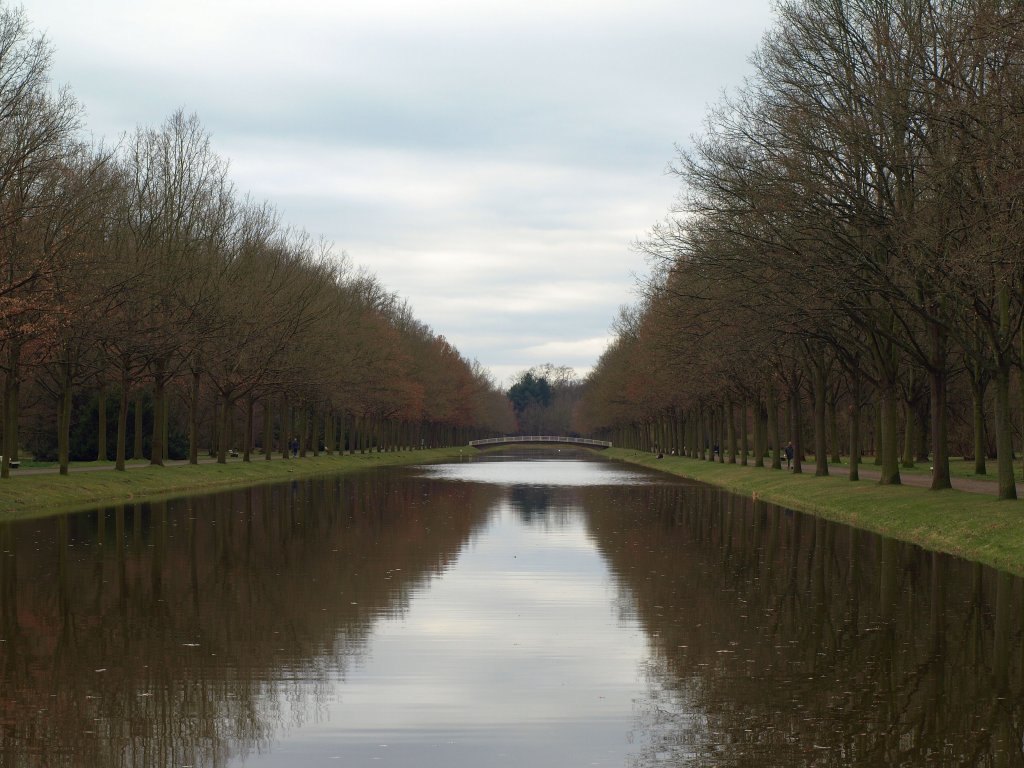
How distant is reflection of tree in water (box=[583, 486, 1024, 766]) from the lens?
10.1 m

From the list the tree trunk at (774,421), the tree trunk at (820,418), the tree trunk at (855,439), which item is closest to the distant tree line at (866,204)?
the tree trunk at (855,439)

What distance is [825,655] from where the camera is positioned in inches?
554

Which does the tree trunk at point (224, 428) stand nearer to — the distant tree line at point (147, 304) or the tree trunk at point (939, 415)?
the distant tree line at point (147, 304)

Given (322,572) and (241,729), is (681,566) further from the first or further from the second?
(241,729)

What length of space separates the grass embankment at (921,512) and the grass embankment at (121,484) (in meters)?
23.3

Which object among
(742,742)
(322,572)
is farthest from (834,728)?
(322,572)

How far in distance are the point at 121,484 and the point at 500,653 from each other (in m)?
35.8

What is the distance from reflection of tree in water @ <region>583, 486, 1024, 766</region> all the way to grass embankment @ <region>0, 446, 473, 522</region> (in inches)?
797

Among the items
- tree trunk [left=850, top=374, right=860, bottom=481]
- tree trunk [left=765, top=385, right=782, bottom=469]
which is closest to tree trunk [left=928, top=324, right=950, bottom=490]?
tree trunk [left=850, top=374, right=860, bottom=481]

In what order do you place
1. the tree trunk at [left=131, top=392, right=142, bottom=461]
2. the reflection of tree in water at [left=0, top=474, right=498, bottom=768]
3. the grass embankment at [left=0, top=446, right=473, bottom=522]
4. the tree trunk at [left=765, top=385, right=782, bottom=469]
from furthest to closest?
the tree trunk at [left=131, top=392, right=142, bottom=461]
the tree trunk at [left=765, top=385, right=782, bottom=469]
the grass embankment at [left=0, top=446, right=473, bottom=522]
the reflection of tree in water at [left=0, top=474, right=498, bottom=768]

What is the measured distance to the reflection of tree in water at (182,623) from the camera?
10352 millimetres

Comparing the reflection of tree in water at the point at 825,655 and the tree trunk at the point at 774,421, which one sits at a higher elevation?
the tree trunk at the point at 774,421

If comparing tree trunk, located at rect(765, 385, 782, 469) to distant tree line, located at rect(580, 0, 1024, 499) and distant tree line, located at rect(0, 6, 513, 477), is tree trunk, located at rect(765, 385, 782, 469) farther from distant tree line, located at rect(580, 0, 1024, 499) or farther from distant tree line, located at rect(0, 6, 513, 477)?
distant tree line, located at rect(0, 6, 513, 477)

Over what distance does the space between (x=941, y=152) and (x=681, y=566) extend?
38.6 feet
